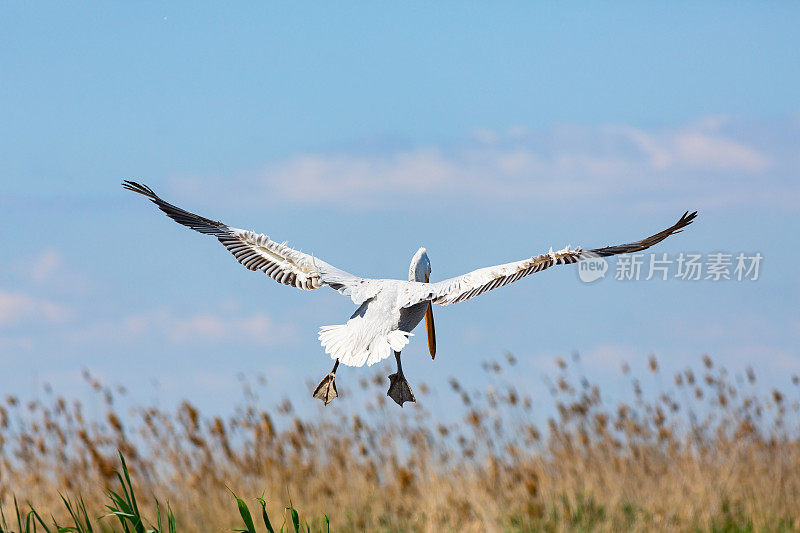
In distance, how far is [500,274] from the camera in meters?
3.54

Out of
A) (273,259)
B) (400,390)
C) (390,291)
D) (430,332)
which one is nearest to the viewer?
(390,291)

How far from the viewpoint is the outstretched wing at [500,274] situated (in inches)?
132

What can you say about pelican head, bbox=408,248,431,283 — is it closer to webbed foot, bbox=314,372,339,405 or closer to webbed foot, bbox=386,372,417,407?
webbed foot, bbox=386,372,417,407

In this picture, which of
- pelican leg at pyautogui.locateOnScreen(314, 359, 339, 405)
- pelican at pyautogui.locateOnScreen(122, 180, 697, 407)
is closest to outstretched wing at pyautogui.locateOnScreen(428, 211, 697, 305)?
pelican at pyautogui.locateOnScreen(122, 180, 697, 407)

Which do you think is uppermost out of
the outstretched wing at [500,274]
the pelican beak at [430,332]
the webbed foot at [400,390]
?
the outstretched wing at [500,274]

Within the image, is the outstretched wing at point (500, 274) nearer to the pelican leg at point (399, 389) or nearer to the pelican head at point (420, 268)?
the pelican head at point (420, 268)

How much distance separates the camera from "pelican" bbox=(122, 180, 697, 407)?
10.7ft

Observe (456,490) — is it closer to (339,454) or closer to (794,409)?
(339,454)

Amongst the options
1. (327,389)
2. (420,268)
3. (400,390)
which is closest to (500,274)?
(420,268)

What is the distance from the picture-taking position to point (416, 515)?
6719mm

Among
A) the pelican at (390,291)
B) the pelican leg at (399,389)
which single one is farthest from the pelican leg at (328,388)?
the pelican leg at (399,389)

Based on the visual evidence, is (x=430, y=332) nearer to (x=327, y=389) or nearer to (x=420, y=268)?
(x=420, y=268)

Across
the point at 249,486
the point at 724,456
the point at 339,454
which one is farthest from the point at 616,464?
the point at 249,486

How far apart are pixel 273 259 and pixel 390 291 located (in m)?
1.01
